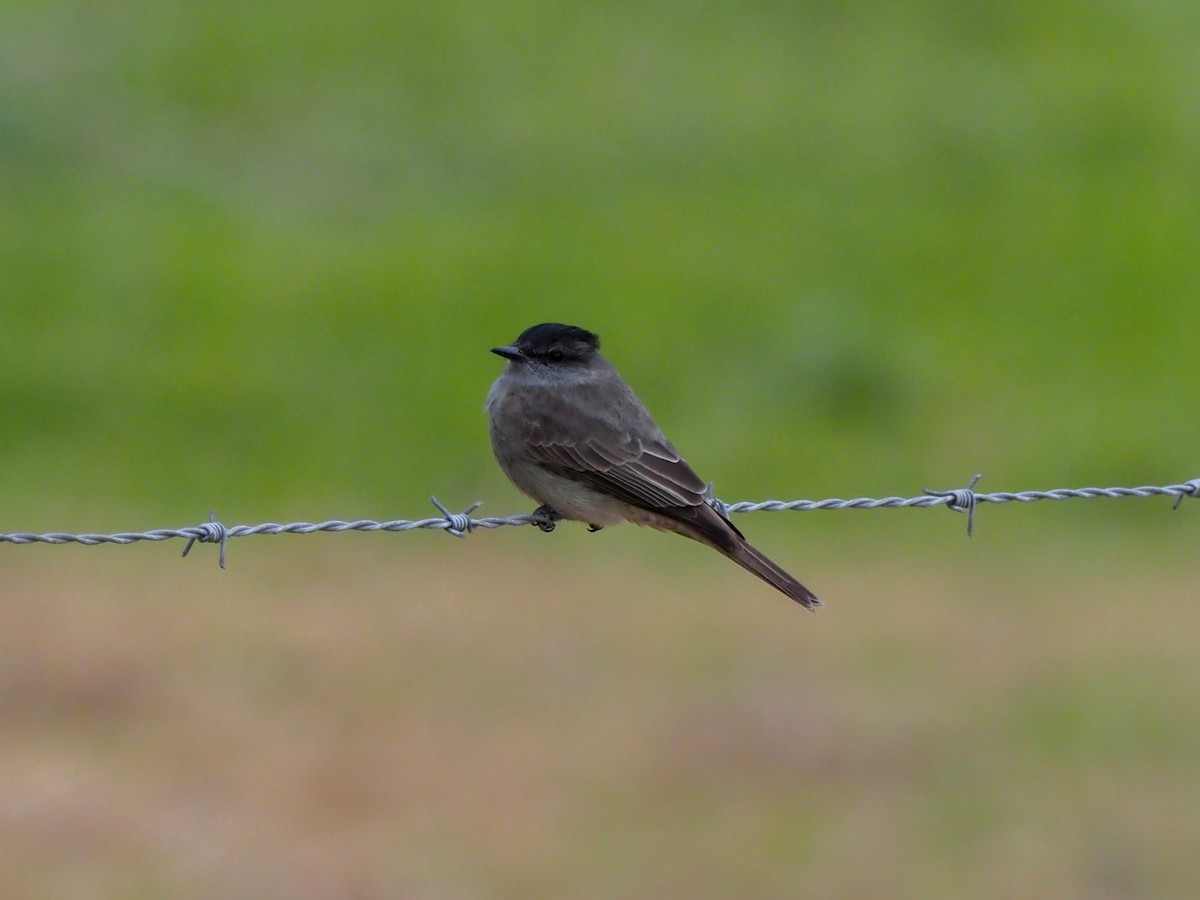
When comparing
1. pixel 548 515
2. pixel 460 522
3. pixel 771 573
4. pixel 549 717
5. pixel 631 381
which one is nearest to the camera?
pixel 460 522

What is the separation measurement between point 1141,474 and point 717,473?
3.57 meters

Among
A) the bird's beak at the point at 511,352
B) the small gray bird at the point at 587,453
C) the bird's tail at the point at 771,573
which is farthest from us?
the bird's beak at the point at 511,352

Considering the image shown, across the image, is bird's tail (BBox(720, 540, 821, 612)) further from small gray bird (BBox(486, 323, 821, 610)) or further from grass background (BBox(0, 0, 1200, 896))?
grass background (BBox(0, 0, 1200, 896))

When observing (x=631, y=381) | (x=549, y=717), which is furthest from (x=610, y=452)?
(x=631, y=381)

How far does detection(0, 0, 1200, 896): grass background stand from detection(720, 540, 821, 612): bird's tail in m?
2.38

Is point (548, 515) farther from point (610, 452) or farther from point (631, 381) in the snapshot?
point (631, 381)

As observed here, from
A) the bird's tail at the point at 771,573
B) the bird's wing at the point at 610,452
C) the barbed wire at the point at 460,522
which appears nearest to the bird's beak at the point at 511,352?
the bird's wing at the point at 610,452

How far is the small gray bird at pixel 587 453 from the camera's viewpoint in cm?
828

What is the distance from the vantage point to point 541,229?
22031mm

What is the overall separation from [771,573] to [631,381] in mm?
10712

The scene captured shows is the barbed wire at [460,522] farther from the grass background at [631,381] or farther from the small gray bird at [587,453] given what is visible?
the grass background at [631,381]

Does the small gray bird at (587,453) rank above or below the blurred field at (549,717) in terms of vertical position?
above

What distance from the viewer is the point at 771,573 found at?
26.6ft

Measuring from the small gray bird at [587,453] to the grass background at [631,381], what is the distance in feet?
7.44
